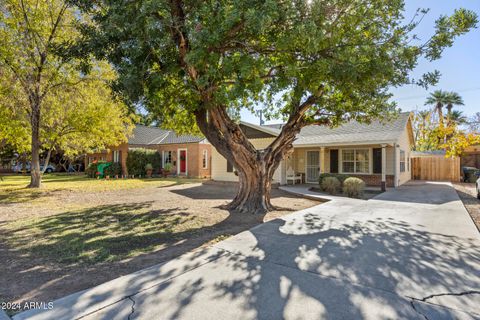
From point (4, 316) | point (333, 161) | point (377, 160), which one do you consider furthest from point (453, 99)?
point (4, 316)

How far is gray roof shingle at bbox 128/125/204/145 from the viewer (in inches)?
943

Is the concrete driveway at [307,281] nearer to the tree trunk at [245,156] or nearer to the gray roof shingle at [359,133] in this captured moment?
the tree trunk at [245,156]

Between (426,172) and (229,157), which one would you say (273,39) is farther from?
(426,172)

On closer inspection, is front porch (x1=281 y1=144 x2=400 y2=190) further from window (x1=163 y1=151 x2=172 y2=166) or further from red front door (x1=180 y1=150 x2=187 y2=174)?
window (x1=163 y1=151 x2=172 y2=166)

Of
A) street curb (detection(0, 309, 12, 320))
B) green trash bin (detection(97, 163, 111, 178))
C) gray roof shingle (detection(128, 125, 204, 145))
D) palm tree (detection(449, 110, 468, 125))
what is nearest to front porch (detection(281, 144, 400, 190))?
gray roof shingle (detection(128, 125, 204, 145))

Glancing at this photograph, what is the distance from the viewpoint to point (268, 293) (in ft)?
10.7

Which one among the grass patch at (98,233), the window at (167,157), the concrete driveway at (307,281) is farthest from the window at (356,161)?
the window at (167,157)

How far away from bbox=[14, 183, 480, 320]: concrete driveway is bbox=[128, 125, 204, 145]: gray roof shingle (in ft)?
61.7

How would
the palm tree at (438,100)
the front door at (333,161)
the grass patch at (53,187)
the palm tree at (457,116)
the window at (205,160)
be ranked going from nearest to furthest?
the grass patch at (53,187) < the front door at (333,161) < the window at (205,160) < the palm tree at (457,116) < the palm tree at (438,100)

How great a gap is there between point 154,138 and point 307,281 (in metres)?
26.8

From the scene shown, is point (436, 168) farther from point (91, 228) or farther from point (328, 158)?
point (91, 228)

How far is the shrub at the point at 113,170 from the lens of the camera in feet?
74.3

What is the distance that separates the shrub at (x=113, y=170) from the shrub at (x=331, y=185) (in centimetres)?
1749

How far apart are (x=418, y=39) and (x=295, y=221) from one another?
19.2 feet
